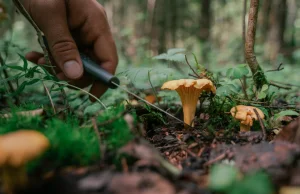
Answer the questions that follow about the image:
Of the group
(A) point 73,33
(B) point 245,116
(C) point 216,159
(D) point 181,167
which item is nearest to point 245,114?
(B) point 245,116

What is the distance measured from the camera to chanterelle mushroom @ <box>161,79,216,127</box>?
1.71 metres

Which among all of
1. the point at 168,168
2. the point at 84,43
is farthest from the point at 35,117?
the point at 84,43

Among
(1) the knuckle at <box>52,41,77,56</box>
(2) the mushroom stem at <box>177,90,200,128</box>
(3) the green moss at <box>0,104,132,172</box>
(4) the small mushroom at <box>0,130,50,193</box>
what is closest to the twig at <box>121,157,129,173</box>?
(3) the green moss at <box>0,104,132,172</box>

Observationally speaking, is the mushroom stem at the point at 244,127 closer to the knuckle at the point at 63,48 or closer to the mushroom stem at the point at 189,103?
the mushroom stem at the point at 189,103

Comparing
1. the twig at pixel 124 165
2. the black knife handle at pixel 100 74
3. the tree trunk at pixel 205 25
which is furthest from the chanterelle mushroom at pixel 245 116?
the tree trunk at pixel 205 25

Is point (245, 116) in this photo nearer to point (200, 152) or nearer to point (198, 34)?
point (200, 152)

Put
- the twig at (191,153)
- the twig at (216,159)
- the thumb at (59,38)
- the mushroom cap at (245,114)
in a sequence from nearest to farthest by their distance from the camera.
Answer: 1. the twig at (216,159)
2. the twig at (191,153)
3. the mushroom cap at (245,114)
4. the thumb at (59,38)

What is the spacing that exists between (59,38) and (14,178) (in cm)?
167

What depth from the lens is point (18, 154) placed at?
864 mm

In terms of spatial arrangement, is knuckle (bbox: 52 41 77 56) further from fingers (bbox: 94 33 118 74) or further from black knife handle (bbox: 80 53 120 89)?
fingers (bbox: 94 33 118 74)

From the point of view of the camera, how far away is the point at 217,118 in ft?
6.35

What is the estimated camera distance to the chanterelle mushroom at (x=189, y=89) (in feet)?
5.59

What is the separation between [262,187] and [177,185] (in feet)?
0.95

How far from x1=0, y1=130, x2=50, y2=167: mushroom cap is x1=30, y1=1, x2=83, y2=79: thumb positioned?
60.8 inches
